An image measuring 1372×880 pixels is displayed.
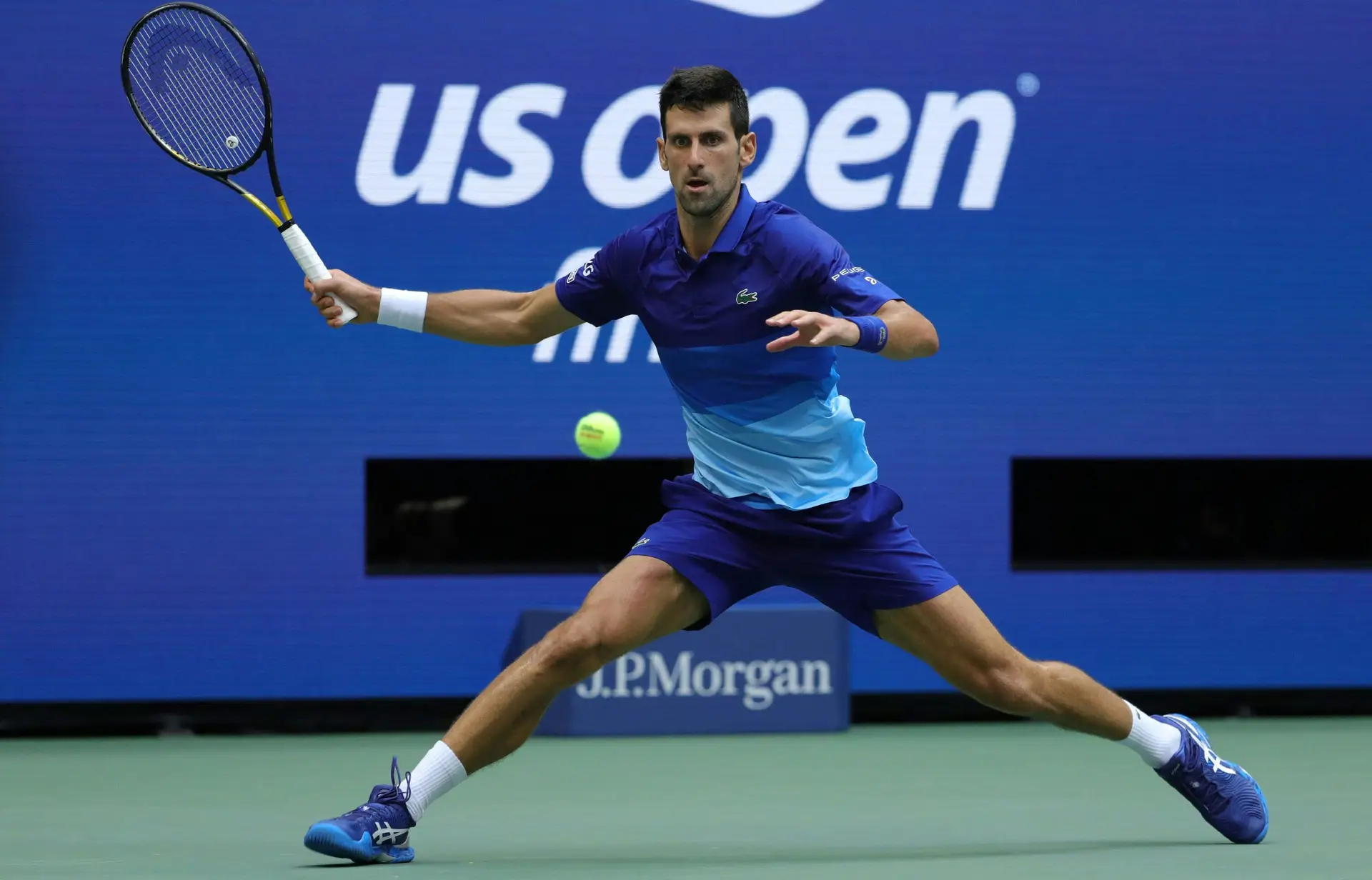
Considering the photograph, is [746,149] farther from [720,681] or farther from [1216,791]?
[720,681]

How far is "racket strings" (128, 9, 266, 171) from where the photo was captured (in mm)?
4605

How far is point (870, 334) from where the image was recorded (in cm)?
375

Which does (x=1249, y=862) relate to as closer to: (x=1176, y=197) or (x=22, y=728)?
(x=1176, y=197)

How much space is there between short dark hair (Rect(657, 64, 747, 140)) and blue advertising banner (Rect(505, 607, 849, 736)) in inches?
105

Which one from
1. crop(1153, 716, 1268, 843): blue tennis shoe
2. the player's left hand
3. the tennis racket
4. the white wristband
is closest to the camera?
the player's left hand

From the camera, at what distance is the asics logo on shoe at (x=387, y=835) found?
12.8 ft

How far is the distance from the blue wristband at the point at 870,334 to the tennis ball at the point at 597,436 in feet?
8.01

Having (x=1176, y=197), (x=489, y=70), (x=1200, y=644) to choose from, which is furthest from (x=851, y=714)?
(x=489, y=70)

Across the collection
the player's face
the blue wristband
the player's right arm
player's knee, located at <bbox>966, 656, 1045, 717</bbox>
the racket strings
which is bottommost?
player's knee, located at <bbox>966, 656, 1045, 717</bbox>

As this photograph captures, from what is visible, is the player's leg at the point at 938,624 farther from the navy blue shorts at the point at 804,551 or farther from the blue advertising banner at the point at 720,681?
the blue advertising banner at the point at 720,681

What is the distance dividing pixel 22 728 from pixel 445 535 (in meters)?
1.62

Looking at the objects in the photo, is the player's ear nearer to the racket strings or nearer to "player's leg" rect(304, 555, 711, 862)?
"player's leg" rect(304, 555, 711, 862)

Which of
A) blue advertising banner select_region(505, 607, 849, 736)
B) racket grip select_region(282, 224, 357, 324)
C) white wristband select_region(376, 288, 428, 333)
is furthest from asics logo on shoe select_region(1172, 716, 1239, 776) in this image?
blue advertising banner select_region(505, 607, 849, 736)

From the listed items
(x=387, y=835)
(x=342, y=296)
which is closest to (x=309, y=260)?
(x=342, y=296)
